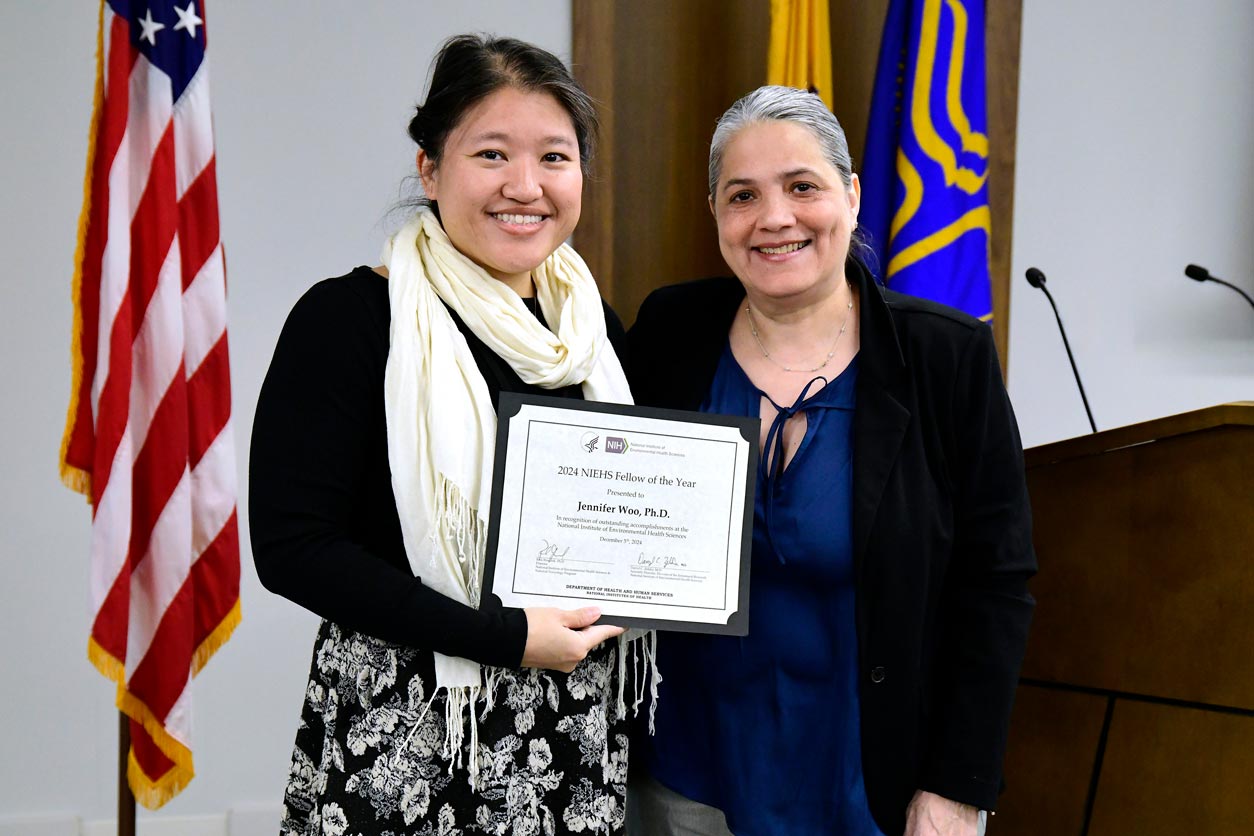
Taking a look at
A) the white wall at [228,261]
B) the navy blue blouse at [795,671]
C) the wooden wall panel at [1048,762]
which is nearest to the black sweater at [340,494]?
the navy blue blouse at [795,671]

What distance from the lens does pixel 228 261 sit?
9.88 feet

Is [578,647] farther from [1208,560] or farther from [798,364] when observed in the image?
[1208,560]

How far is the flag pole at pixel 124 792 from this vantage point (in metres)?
2.24

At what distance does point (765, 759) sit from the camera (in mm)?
1452

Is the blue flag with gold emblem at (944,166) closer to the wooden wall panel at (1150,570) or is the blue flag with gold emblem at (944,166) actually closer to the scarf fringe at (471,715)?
the wooden wall panel at (1150,570)

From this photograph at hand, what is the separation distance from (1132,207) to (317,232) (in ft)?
8.40

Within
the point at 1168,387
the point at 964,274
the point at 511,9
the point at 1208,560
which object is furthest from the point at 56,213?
the point at 1168,387

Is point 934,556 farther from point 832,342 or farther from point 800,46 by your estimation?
point 800,46

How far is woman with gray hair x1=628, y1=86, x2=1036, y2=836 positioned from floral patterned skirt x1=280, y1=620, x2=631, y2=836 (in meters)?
0.20

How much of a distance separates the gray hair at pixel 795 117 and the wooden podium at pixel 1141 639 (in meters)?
0.71

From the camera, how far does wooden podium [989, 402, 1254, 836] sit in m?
1.67

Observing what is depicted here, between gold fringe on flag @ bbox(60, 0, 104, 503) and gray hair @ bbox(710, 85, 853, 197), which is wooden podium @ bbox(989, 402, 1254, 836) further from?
gold fringe on flag @ bbox(60, 0, 104, 503)

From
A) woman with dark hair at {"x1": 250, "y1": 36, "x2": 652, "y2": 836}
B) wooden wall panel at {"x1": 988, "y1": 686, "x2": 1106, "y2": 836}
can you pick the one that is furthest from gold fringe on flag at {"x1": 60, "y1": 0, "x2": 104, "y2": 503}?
wooden wall panel at {"x1": 988, "y1": 686, "x2": 1106, "y2": 836}
